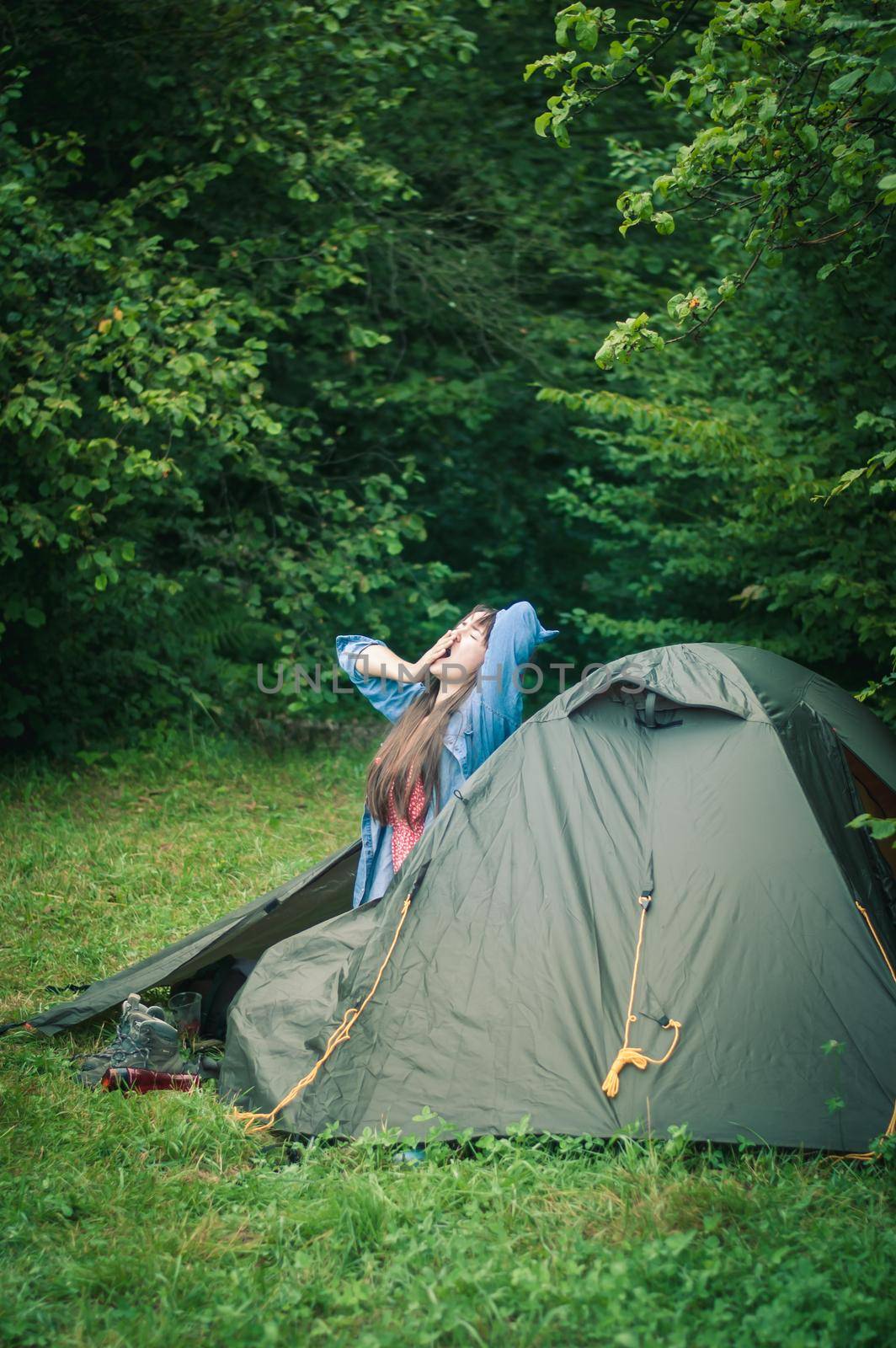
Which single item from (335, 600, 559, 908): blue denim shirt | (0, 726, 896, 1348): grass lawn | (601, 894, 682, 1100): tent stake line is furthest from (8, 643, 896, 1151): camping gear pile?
(335, 600, 559, 908): blue denim shirt

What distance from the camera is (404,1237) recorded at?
105 inches

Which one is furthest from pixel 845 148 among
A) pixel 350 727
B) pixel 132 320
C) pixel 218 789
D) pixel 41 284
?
pixel 350 727

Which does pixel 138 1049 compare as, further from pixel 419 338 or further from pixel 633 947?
pixel 419 338

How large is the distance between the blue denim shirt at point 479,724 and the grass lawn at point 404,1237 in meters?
0.90

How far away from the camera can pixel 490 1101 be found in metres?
A: 3.02

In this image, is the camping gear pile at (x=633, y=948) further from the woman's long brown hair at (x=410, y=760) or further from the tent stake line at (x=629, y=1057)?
the woman's long brown hair at (x=410, y=760)

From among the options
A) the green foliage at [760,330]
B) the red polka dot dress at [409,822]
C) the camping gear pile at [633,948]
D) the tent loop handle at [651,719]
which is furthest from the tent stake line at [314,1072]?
the green foliage at [760,330]

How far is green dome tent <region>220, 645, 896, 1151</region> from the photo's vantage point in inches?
115

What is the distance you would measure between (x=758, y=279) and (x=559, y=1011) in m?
4.01

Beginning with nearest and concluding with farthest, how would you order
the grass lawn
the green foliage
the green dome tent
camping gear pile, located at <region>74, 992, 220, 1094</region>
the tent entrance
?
1. the grass lawn
2. the green dome tent
3. the green foliage
4. camping gear pile, located at <region>74, 992, 220, 1094</region>
5. the tent entrance

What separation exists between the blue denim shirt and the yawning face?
8 cm

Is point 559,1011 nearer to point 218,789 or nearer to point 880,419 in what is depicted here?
point 880,419

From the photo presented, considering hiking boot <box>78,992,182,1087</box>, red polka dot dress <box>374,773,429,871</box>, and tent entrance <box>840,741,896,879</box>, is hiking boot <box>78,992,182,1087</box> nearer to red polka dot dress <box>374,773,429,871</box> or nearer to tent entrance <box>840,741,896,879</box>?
red polka dot dress <box>374,773,429,871</box>

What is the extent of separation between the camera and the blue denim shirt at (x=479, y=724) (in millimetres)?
3908
